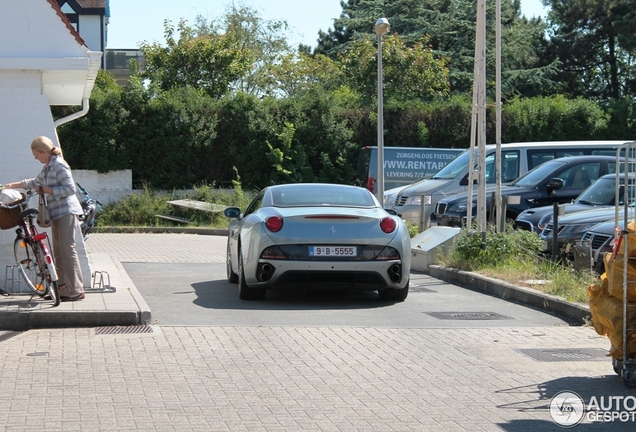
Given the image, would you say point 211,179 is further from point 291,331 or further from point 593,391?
point 593,391

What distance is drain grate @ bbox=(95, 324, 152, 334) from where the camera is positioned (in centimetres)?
865

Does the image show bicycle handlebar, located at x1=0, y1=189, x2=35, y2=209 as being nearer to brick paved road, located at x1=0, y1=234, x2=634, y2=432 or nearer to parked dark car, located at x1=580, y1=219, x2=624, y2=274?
brick paved road, located at x1=0, y1=234, x2=634, y2=432

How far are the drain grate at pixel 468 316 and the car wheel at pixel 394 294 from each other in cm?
77

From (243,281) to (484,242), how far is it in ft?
14.1

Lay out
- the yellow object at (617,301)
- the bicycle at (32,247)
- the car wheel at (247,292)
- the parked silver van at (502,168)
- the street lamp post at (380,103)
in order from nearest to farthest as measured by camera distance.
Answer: the yellow object at (617,301), the bicycle at (32,247), the car wheel at (247,292), the street lamp post at (380,103), the parked silver van at (502,168)

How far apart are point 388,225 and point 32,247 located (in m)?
3.95

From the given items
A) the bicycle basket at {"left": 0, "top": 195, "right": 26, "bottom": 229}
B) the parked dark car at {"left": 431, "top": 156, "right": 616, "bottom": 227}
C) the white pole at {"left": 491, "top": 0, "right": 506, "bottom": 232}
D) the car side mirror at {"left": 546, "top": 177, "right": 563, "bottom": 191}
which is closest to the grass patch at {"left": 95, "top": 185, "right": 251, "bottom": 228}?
the parked dark car at {"left": 431, "top": 156, "right": 616, "bottom": 227}

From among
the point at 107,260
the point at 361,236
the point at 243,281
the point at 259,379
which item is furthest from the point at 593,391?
the point at 107,260

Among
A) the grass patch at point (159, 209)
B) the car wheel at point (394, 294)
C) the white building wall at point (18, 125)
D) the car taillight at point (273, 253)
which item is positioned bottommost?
the grass patch at point (159, 209)

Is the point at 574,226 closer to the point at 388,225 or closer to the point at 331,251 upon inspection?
the point at 388,225

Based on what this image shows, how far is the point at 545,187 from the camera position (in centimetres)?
1788

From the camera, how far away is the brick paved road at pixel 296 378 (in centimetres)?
580

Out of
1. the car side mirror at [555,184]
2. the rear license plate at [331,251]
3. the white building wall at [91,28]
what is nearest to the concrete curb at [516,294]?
the rear license plate at [331,251]

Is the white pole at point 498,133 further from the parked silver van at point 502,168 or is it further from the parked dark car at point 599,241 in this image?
the parked silver van at point 502,168
